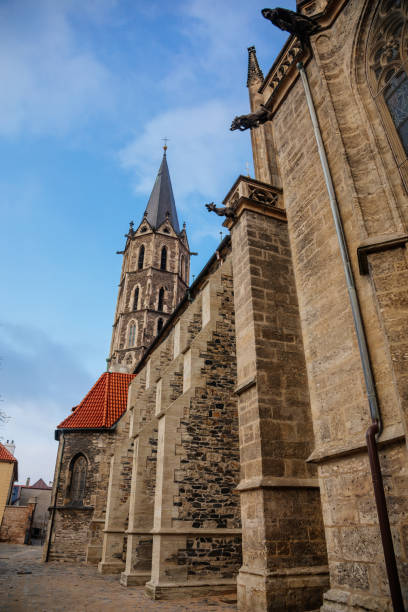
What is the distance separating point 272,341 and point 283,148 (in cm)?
366

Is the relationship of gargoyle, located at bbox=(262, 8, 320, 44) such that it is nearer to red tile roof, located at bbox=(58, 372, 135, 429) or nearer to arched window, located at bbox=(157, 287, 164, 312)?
red tile roof, located at bbox=(58, 372, 135, 429)

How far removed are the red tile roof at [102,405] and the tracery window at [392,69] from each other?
16.9m

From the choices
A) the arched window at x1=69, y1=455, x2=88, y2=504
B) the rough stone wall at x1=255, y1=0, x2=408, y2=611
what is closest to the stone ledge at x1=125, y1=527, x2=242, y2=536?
the rough stone wall at x1=255, y1=0, x2=408, y2=611

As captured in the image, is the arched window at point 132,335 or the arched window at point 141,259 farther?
the arched window at point 141,259

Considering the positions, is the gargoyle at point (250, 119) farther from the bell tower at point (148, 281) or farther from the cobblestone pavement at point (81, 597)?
the bell tower at point (148, 281)

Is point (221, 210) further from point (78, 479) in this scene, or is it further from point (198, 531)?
point (78, 479)

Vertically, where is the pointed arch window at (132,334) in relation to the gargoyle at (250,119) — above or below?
above

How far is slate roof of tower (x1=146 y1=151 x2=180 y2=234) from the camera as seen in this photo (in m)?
42.5

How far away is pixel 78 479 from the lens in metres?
18.5

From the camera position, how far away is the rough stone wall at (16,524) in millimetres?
29312

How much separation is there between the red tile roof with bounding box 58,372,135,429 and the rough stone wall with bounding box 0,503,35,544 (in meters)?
13.1

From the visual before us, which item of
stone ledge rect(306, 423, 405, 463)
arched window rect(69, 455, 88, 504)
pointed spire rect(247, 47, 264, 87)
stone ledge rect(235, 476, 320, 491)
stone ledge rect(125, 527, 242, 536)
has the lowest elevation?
stone ledge rect(125, 527, 242, 536)

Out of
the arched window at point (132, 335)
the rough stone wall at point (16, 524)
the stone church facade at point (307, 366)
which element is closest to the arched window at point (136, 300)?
the arched window at point (132, 335)

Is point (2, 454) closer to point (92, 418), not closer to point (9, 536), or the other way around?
point (9, 536)
